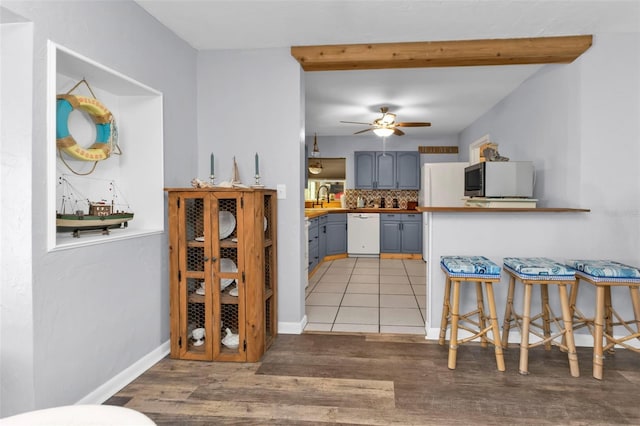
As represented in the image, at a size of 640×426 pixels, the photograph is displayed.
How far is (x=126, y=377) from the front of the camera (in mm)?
2428

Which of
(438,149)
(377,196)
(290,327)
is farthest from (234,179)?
(438,149)

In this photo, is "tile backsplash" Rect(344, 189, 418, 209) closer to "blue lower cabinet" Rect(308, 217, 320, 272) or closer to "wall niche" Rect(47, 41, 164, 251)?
"blue lower cabinet" Rect(308, 217, 320, 272)

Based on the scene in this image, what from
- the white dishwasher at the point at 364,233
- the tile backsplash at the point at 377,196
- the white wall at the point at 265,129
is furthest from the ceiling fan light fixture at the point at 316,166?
the white wall at the point at 265,129

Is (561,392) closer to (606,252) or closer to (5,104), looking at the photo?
(606,252)

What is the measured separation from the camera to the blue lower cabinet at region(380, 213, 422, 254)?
7426 mm

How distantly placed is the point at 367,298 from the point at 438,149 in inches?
165

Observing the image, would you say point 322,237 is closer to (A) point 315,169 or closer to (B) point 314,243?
(B) point 314,243

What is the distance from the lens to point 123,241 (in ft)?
7.94

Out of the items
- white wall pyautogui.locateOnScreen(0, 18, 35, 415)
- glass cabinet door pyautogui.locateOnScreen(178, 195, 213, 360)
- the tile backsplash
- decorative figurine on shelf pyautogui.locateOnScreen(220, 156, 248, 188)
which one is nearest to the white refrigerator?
the tile backsplash

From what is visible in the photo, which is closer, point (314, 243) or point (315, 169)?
point (314, 243)

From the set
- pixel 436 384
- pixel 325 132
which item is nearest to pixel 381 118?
pixel 325 132

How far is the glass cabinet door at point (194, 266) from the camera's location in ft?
9.03

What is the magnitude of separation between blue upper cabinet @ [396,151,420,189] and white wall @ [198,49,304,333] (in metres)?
4.71

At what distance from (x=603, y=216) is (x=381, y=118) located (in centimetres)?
319
